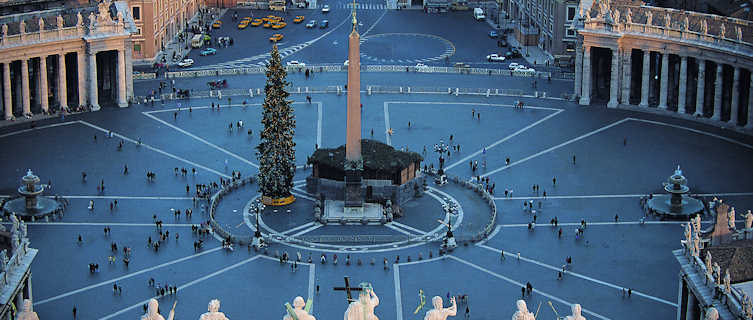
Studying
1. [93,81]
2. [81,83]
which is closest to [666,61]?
[93,81]

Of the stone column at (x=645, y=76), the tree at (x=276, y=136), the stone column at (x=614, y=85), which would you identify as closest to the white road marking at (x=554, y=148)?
the stone column at (x=645, y=76)

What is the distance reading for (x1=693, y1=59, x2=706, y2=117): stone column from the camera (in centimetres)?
17950

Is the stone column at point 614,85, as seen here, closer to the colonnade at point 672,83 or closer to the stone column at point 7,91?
the colonnade at point 672,83

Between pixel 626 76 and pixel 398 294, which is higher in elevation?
pixel 626 76

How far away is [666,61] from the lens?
602 ft

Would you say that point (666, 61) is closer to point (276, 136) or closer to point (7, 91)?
point (276, 136)

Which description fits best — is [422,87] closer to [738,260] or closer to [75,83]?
[75,83]

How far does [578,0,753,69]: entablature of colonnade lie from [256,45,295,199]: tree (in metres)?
53.4

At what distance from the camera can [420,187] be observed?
156 metres

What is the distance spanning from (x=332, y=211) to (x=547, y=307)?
29569 millimetres

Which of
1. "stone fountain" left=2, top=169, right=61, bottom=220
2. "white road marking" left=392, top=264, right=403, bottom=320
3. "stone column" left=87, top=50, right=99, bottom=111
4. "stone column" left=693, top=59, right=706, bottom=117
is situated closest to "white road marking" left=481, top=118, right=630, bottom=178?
"stone column" left=693, top=59, right=706, bottom=117

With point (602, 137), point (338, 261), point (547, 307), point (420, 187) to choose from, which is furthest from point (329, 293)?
point (602, 137)

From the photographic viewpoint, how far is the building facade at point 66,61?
179 metres

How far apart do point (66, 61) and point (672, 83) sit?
75.2 metres
